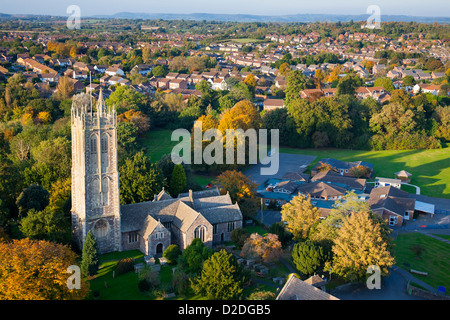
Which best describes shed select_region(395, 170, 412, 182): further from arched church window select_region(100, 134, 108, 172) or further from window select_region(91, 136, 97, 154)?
window select_region(91, 136, 97, 154)

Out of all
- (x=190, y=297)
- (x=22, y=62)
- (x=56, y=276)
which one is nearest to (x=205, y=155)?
(x=190, y=297)

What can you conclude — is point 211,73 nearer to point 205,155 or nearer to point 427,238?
point 205,155

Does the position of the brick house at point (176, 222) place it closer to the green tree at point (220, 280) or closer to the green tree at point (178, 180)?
the green tree at point (178, 180)

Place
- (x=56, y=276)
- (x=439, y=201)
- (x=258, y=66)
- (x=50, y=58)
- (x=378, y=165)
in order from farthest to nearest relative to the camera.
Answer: (x=258, y=66)
(x=50, y=58)
(x=378, y=165)
(x=439, y=201)
(x=56, y=276)

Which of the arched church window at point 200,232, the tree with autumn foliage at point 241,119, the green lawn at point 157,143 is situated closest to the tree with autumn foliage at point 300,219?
the arched church window at point 200,232

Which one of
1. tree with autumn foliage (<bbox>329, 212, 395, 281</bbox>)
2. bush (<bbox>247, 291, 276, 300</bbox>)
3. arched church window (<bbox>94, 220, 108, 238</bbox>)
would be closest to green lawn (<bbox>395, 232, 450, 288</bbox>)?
tree with autumn foliage (<bbox>329, 212, 395, 281</bbox>)
